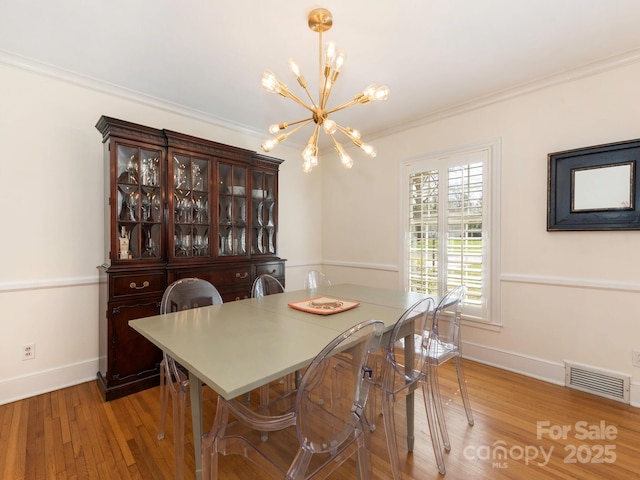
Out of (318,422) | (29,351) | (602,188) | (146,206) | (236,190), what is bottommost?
(29,351)

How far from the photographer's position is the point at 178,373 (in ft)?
5.74

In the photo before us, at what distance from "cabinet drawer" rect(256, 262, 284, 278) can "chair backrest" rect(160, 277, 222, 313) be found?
113 cm

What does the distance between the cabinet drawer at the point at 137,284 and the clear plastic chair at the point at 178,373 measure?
2.19 ft

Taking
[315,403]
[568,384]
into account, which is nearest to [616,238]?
[568,384]

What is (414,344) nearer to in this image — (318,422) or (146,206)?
(318,422)

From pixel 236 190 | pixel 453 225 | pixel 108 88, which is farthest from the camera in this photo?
pixel 236 190

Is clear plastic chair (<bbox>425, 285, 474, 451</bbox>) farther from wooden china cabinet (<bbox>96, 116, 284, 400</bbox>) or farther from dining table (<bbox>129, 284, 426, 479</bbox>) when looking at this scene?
wooden china cabinet (<bbox>96, 116, 284, 400</bbox>)

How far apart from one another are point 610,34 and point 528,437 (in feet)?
8.98

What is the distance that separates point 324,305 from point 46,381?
238 centimetres

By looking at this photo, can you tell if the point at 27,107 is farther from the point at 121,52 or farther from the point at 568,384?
the point at 568,384

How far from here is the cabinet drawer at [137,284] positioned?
2396 millimetres

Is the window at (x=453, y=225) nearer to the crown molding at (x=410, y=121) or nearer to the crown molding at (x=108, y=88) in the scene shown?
the crown molding at (x=410, y=121)

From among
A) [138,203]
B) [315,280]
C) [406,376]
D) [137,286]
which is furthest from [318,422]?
[138,203]

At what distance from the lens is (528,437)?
74.1 inches
